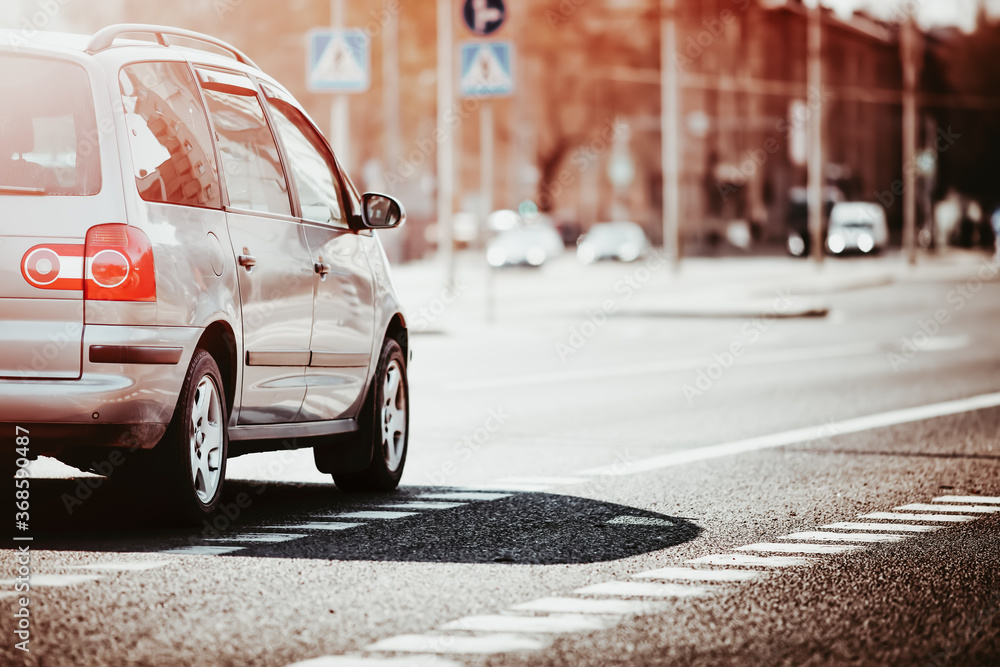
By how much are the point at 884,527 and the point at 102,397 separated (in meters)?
3.38

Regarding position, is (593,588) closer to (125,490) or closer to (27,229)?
(27,229)

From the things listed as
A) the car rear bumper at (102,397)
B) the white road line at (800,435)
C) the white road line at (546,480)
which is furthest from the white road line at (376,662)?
the white road line at (800,435)

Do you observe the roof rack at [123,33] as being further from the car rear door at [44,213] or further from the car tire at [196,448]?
the car tire at [196,448]

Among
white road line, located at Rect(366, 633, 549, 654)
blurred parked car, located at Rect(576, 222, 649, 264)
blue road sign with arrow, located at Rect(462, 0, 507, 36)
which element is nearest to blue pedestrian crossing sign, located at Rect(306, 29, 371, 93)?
blue road sign with arrow, located at Rect(462, 0, 507, 36)

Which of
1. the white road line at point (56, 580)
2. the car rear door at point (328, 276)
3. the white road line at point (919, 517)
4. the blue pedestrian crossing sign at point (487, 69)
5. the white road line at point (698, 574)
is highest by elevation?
the blue pedestrian crossing sign at point (487, 69)

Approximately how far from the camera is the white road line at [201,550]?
693cm

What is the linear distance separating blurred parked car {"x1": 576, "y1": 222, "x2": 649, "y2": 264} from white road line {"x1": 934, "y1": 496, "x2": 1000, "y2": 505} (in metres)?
61.1

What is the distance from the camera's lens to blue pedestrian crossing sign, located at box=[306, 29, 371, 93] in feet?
69.4

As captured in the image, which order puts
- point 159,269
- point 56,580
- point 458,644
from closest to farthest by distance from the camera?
point 458,644
point 56,580
point 159,269

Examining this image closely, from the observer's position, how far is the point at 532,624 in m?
5.67

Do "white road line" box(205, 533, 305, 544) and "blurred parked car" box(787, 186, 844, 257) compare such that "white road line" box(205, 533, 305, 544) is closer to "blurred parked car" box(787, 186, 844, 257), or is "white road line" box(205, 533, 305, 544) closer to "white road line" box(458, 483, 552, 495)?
"white road line" box(458, 483, 552, 495)

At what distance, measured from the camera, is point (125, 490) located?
8.73m

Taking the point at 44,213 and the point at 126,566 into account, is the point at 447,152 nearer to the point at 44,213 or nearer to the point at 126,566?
the point at 44,213

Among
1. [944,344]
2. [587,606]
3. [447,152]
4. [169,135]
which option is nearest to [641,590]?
[587,606]
